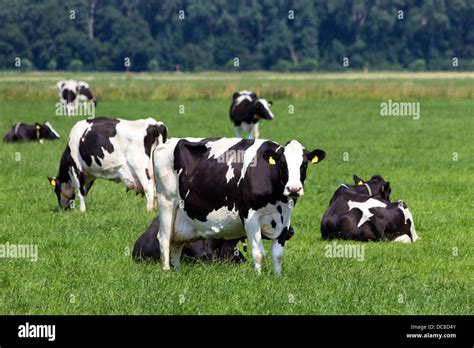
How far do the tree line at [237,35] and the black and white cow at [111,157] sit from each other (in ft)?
390

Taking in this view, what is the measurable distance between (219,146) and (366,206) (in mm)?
4072

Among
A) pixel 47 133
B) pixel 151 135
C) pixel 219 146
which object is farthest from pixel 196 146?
pixel 47 133

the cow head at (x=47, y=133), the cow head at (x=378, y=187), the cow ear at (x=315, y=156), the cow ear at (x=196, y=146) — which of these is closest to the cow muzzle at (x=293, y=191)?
the cow ear at (x=315, y=156)

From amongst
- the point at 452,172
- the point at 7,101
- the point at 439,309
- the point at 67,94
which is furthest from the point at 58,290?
the point at 7,101

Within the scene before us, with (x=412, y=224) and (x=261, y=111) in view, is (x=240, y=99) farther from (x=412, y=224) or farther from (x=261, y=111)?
(x=412, y=224)

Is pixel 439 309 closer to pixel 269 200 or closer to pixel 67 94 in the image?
pixel 269 200

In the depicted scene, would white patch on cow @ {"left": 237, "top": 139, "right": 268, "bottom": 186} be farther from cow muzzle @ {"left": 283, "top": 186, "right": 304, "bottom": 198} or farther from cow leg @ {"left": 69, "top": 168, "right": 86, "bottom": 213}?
cow leg @ {"left": 69, "top": 168, "right": 86, "bottom": 213}

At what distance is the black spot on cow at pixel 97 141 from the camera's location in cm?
1862

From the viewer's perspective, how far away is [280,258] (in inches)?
457

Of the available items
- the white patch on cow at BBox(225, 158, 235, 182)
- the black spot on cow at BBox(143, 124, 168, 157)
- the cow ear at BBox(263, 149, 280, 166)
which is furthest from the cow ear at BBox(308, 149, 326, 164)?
the black spot on cow at BBox(143, 124, 168, 157)

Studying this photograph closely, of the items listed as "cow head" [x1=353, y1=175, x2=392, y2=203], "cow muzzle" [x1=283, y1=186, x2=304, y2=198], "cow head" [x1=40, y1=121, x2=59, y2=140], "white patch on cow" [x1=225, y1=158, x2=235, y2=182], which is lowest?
"cow head" [x1=353, y1=175, x2=392, y2=203]

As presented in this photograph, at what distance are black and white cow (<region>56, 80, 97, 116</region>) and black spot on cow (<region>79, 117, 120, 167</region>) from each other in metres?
28.7

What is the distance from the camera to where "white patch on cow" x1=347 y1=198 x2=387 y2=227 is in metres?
15.3

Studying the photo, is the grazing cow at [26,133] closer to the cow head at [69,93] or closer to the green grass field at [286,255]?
the green grass field at [286,255]
